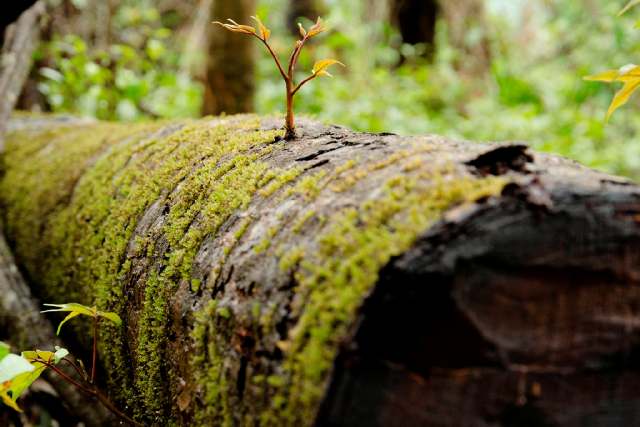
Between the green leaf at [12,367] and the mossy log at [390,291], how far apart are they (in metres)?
0.32

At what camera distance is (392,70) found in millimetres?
8969

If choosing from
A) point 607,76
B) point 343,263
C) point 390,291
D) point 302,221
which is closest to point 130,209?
point 302,221

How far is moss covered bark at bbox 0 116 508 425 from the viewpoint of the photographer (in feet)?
3.01

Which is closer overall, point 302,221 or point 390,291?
point 390,291

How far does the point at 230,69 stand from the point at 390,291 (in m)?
4.09

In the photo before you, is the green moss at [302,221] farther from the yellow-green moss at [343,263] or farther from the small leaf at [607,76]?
the small leaf at [607,76]

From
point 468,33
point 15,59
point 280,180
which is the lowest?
point 280,180

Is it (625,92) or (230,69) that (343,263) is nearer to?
(625,92)

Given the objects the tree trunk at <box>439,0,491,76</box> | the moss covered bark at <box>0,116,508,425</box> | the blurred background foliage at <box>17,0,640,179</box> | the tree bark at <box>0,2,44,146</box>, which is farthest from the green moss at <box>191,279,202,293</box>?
the tree trunk at <box>439,0,491,76</box>

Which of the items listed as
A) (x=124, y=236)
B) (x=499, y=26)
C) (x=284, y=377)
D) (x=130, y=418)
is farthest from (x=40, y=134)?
(x=499, y=26)

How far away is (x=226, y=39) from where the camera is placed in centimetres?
457

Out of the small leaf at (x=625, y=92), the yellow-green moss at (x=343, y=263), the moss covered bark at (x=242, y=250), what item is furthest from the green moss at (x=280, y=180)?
the small leaf at (x=625, y=92)

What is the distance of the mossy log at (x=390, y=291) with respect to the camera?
82 cm

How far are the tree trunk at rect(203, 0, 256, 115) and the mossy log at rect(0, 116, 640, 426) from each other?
329cm
